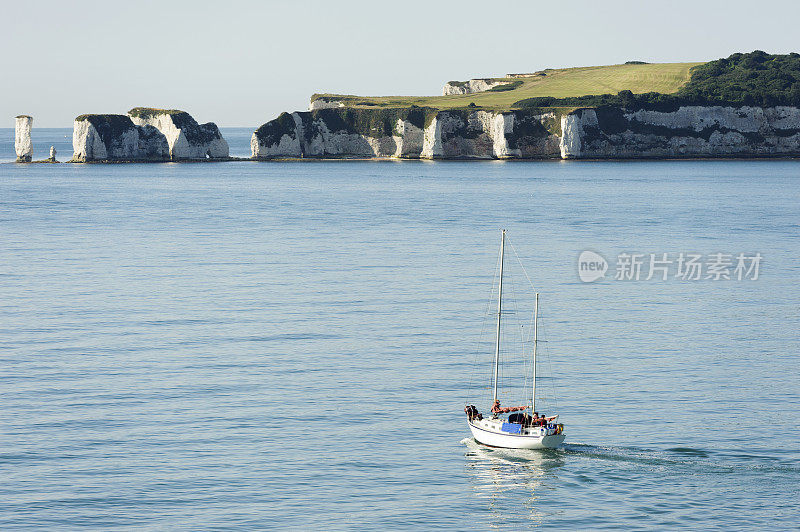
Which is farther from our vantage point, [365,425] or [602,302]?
[602,302]

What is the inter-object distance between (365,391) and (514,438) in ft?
29.9

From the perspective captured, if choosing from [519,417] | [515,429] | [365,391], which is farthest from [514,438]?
[365,391]

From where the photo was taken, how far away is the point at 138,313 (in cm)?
6388

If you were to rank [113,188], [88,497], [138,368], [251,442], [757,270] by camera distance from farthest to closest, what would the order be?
[113,188] → [757,270] → [138,368] → [251,442] → [88,497]

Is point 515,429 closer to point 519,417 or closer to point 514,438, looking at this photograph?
point 514,438

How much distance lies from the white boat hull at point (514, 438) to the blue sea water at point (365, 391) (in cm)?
45

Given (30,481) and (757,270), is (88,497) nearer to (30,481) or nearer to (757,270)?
(30,481)

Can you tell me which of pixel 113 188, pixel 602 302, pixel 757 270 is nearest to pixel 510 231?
pixel 757 270

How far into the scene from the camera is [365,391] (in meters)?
47.0

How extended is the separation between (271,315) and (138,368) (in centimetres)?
1365

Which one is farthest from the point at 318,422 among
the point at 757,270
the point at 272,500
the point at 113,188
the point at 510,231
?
the point at 113,188

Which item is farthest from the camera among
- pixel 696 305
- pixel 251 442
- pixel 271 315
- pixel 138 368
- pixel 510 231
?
pixel 510 231

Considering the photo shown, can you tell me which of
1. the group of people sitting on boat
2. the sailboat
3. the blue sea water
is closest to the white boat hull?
the sailboat

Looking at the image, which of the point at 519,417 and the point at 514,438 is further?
the point at 519,417
